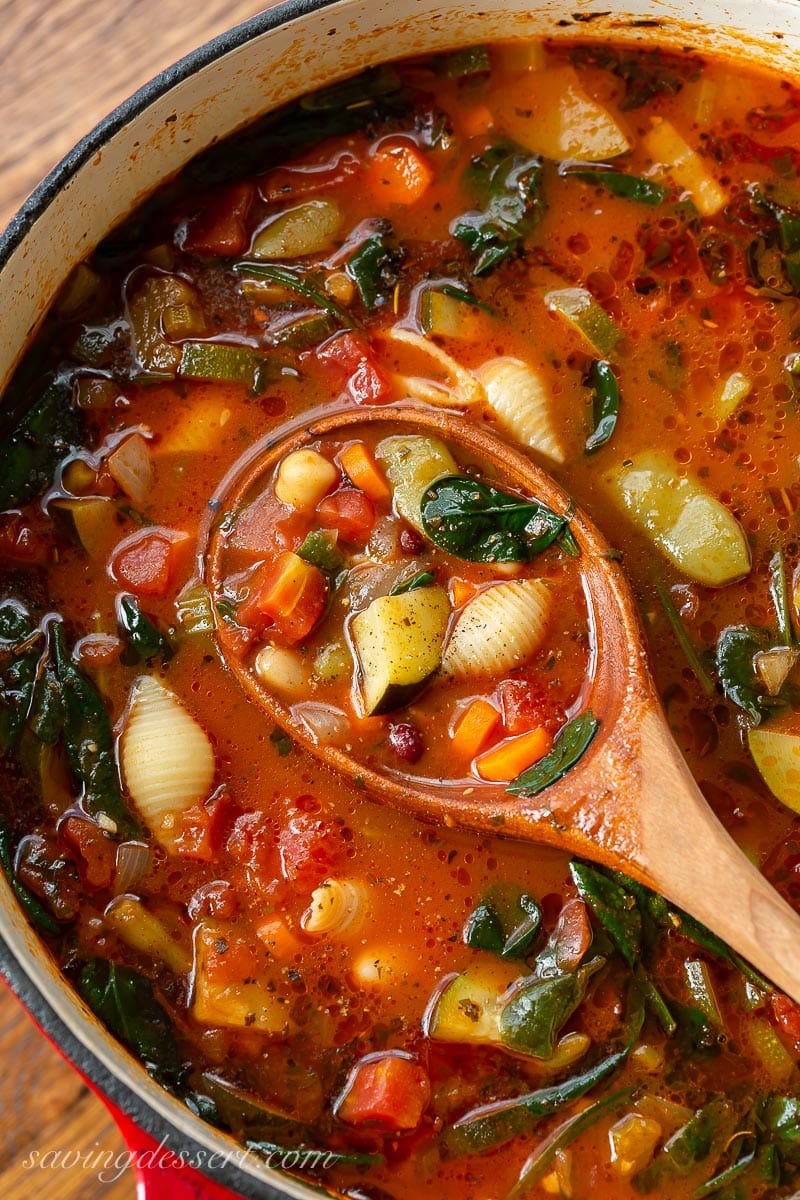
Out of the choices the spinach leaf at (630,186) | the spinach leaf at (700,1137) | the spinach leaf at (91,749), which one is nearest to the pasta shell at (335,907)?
the spinach leaf at (91,749)

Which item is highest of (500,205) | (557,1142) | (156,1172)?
(500,205)

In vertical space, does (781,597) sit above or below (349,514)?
below

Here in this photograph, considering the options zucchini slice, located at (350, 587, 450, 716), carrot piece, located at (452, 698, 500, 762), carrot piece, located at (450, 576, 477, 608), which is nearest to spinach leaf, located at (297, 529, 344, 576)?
zucchini slice, located at (350, 587, 450, 716)

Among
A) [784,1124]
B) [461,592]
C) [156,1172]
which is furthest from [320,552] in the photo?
[784,1124]

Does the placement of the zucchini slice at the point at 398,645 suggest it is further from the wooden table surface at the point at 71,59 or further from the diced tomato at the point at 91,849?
the wooden table surface at the point at 71,59

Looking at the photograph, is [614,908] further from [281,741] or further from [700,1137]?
[281,741]

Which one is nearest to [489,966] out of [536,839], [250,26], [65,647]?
[536,839]
